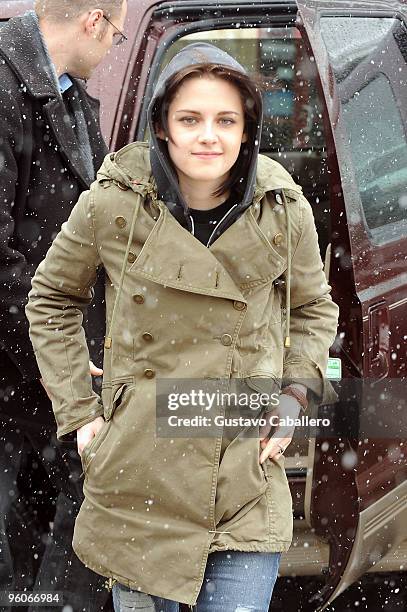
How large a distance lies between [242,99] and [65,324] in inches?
25.8

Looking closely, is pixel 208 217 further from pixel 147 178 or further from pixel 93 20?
pixel 93 20

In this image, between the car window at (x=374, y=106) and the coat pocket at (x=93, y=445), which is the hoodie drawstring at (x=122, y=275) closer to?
the coat pocket at (x=93, y=445)

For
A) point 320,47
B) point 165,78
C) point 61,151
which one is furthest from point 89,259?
point 320,47

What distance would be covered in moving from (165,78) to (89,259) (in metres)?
0.44

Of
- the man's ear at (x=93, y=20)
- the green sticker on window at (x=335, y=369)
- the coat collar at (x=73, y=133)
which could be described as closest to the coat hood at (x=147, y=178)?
the coat collar at (x=73, y=133)

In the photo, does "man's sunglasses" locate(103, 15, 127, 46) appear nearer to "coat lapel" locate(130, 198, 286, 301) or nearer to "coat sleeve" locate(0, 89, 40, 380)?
"coat sleeve" locate(0, 89, 40, 380)

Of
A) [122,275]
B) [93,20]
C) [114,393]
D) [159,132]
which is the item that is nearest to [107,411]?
[114,393]

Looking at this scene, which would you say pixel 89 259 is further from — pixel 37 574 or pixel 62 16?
pixel 37 574

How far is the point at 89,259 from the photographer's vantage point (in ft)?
8.36

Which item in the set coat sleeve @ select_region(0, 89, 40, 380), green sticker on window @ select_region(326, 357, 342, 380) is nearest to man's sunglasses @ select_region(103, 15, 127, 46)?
coat sleeve @ select_region(0, 89, 40, 380)

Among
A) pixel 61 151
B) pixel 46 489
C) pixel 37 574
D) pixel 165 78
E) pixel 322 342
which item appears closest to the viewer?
pixel 165 78

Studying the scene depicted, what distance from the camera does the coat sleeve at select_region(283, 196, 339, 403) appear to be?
100 inches

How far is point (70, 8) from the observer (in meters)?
3.19

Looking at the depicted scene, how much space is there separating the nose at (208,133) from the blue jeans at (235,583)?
2.94ft
